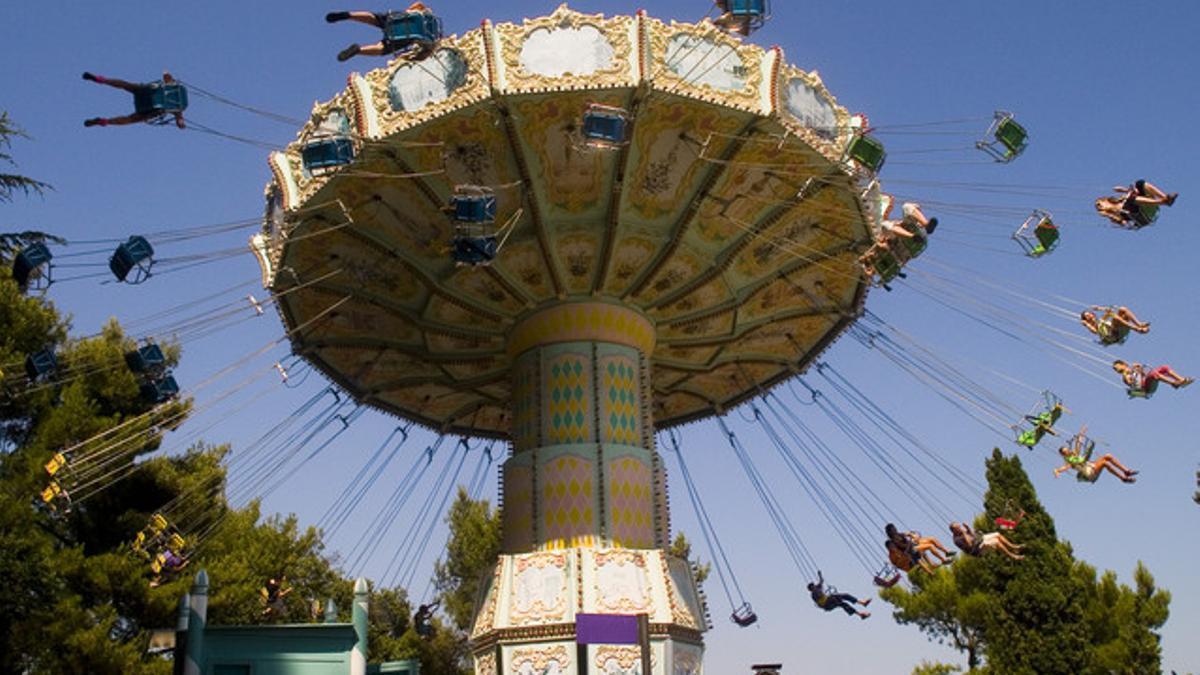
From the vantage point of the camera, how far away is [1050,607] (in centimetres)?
2491

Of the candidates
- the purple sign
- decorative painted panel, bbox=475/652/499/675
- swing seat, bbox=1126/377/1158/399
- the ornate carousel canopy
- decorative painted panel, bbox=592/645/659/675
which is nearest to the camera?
the purple sign

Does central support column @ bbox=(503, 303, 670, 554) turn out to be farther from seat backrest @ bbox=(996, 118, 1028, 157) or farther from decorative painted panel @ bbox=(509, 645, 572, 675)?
seat backrest @ bbox=(996, 118, 1028, 157)

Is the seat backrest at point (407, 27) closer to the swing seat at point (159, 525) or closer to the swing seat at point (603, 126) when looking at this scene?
the swing seat at point (603, 126)

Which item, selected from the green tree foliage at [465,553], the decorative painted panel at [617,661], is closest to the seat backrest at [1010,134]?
the decorative painted panel at [617,661]

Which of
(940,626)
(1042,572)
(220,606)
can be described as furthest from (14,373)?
(940,626)

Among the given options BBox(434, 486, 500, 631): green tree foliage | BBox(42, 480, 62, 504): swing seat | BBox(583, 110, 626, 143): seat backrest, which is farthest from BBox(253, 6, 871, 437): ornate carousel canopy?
BBox(434, 486, 500, 631): green tree foliage

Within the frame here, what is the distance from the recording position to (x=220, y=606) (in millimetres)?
21203

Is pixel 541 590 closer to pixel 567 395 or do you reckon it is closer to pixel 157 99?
pixel 567 395

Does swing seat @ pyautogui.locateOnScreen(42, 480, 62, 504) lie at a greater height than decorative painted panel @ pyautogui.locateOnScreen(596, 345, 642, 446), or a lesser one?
lesser

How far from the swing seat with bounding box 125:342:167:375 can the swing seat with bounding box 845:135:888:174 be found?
30.1 feet

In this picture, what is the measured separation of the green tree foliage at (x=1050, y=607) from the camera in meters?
24.6

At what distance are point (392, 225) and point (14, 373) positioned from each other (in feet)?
22.6

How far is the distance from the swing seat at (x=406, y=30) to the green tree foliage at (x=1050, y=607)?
601 inches

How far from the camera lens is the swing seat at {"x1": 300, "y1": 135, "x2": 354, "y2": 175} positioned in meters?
13.7
